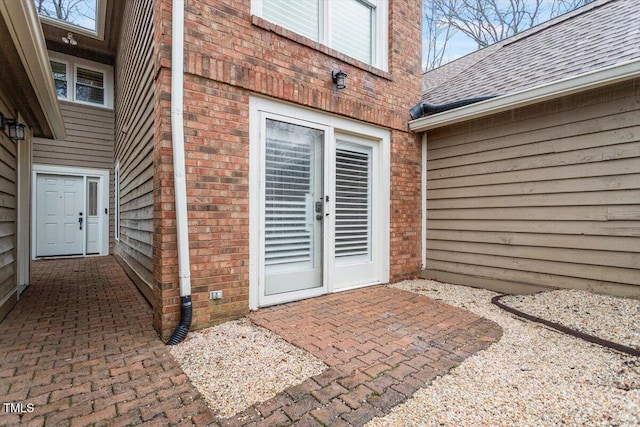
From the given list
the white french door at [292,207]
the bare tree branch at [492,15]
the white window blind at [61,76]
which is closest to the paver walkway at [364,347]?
the white french door at [292,207]

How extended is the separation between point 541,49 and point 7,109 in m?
6.81

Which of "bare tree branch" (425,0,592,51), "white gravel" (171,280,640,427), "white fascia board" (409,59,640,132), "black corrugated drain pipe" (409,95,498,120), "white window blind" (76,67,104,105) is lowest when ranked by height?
"white gravel" (171,280,640,427)

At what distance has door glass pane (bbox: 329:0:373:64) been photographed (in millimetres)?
4062

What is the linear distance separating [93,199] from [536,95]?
850 centimetres

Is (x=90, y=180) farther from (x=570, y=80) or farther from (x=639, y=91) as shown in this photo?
(x=639, y=91)

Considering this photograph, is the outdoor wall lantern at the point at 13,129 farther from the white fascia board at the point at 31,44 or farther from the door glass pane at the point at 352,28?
the door glass pane at the point at 352,28

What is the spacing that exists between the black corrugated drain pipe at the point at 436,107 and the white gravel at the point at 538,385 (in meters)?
2.61

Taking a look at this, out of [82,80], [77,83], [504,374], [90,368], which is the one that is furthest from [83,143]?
[504,374]

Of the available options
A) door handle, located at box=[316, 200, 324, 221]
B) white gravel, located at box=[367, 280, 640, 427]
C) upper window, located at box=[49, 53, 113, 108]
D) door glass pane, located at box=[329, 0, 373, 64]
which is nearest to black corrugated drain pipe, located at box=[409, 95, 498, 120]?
→ door glass pane, located at box=[329, 0, 373, 64]

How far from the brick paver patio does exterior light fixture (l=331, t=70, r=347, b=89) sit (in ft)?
7.85

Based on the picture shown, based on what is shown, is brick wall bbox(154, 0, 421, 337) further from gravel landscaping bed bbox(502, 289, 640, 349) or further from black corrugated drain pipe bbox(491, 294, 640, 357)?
gravel landscaping bed bbox(502, 289, 640, 349)

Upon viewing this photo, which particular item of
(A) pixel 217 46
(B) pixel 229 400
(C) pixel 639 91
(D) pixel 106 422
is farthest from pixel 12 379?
(C) pixel 639 91

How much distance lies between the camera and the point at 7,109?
3527mm

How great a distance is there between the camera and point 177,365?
2164mm
